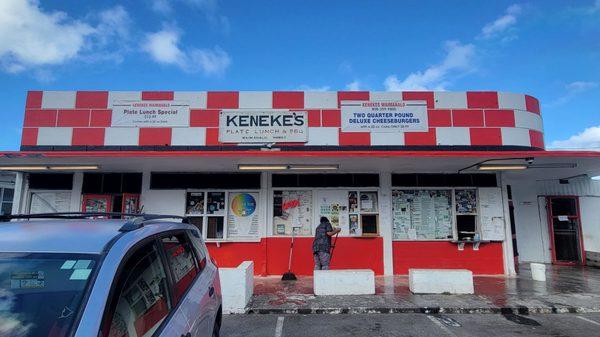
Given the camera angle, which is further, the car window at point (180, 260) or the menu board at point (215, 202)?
the menu board at point (215, 202)

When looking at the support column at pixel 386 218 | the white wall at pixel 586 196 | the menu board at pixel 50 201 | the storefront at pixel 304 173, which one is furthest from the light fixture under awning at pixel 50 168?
the white wall at pixel 586 196

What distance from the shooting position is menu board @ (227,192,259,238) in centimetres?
1030

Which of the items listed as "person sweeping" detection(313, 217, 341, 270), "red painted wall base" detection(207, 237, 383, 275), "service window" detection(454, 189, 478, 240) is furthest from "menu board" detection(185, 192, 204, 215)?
"service window" detection(454, 189, 478, 240)

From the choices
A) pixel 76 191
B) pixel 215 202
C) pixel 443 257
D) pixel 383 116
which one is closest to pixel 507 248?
pixel 443 257

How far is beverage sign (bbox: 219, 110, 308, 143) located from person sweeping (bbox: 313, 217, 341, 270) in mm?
2786

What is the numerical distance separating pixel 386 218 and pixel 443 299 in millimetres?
3253

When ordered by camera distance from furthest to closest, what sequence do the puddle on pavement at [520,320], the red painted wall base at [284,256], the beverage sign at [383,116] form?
the beverage sign at [383,116]
the red painted wall base at [284,256]
the puddle on pavement at [520,320]

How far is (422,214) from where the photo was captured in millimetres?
10617

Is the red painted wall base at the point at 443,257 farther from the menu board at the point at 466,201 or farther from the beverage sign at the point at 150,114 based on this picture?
the beverage sign at the point at 150,114

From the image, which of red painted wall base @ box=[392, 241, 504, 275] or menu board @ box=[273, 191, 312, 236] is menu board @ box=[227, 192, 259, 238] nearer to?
menu board @ box=[273, 191, 312, 236]

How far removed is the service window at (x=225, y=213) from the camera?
10297 millimetres

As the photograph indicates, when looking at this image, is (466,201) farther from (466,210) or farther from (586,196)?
(586,196)

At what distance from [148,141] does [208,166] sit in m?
2.30

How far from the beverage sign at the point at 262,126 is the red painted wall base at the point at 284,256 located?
9.56 feet
